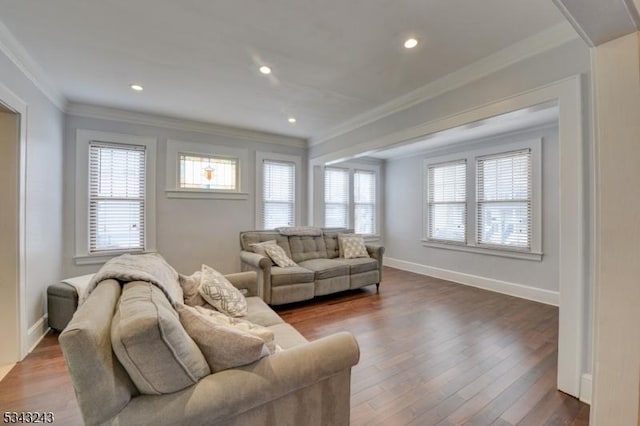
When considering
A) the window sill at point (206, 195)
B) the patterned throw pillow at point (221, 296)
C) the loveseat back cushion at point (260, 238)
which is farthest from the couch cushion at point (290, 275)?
the window sill at point (206, 195)

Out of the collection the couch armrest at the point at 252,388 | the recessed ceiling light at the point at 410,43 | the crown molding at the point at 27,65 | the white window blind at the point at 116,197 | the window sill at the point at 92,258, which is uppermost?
the recessed ceiling light at the point at 410,43

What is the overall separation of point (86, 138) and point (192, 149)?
1295 mm

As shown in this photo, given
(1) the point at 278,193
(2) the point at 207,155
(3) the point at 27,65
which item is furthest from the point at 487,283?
(3) the point at 27,65

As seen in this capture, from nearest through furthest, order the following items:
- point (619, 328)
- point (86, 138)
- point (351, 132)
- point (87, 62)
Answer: point (619, 328)
point (87, 62)
point (86, 138)
point (351, 132)

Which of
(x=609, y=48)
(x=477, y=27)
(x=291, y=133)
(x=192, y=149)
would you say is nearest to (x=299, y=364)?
(x=609, y=48)

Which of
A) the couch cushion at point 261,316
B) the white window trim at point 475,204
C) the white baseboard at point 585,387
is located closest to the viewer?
the white baseboard at point 585,387

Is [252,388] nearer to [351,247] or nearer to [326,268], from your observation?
[326,268]

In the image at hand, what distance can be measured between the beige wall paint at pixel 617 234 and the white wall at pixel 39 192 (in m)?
3.93

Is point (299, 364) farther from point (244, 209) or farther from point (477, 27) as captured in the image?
point (244, 209)

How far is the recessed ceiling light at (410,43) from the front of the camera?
2.27 m

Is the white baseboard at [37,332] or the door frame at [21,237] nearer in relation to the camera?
the door frame at [21,237]

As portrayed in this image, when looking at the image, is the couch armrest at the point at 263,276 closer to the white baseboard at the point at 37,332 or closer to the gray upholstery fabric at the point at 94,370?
the white baseboard at the point at 37,332

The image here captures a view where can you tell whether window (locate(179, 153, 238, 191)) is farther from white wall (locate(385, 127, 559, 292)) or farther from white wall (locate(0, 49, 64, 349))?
white wall (locate(385, 127, 559, 292))

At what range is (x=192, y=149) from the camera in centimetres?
441
